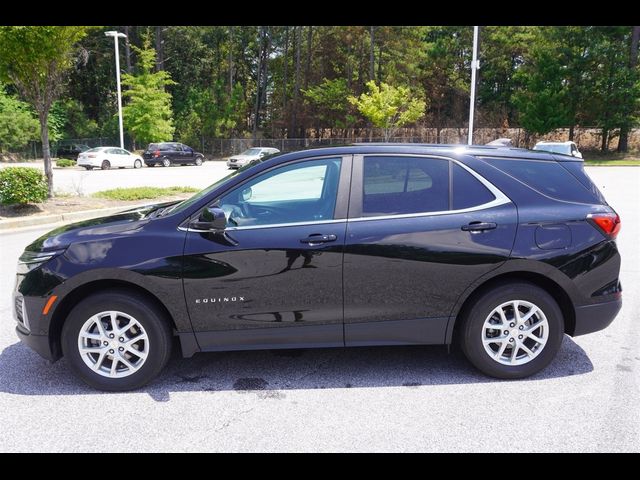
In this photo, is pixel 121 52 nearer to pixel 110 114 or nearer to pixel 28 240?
pixel 110 114

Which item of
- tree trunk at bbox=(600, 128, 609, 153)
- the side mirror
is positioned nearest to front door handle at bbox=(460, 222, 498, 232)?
the side mirror

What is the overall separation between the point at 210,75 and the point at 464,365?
183 feet

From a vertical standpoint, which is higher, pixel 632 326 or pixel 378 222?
pixel 378 222

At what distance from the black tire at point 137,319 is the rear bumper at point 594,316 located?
303cm

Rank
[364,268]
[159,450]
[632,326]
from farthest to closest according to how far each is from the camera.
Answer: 1. [632,326]
2. [364,268]
3. [159,450]

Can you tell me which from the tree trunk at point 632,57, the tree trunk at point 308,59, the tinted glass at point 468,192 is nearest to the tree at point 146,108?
the tree trunk at point 308,59

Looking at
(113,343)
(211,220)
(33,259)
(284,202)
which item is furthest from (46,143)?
(211,220)

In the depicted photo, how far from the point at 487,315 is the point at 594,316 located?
2.75 feet

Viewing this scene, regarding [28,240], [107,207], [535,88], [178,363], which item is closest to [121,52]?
[535,88]

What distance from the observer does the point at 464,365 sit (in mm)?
4258

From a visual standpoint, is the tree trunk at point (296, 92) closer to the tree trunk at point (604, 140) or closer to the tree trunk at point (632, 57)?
the tree trunk at point (604, 140)

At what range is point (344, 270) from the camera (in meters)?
3.75

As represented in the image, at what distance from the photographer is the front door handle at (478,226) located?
3.82m

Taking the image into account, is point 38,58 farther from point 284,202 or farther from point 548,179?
point 548,179
